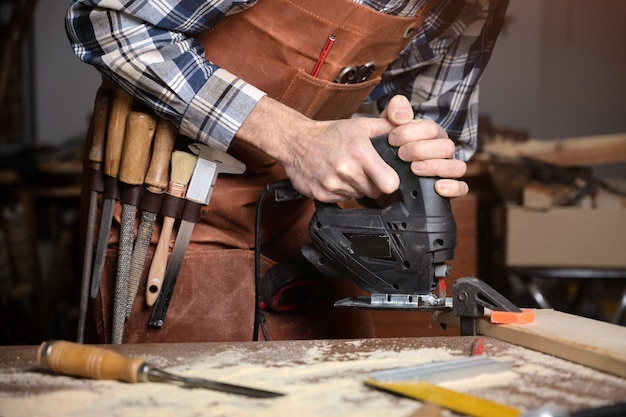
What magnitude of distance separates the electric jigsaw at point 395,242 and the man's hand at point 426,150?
17 millimetres

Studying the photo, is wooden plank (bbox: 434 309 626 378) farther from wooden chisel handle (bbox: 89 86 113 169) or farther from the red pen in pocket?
wooden chisel handle (bbox: 89 86 113 169)

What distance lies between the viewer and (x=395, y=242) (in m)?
1.41

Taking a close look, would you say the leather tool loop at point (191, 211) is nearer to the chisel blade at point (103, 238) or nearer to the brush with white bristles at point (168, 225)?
the brush with white bristles at point (168, 225)

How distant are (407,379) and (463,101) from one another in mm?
1137

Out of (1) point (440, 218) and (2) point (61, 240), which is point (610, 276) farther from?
(2) point (61, 240)

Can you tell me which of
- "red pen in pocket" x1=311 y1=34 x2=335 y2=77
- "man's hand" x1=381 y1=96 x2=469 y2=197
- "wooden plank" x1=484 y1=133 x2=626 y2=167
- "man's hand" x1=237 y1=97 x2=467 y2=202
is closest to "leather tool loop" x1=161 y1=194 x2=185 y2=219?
"man's hand" x1=237 y1=97 x2=467 y2=202

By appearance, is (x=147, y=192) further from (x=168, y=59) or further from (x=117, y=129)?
(x=168, y=59)

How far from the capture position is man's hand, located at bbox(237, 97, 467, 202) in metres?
1.35

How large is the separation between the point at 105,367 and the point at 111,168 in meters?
0.67

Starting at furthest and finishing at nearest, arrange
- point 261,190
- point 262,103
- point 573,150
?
point 573,150
point 261,190
point 262,103

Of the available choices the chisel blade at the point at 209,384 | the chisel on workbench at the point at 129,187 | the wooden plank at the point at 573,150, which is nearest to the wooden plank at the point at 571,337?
the chisel blade at the point at 209,384

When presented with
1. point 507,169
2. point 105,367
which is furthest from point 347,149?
point 507,169

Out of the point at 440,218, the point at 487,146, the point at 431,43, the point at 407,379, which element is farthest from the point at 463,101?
the point at 487,146

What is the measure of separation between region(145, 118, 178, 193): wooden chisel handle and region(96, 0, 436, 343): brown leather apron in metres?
0.11
